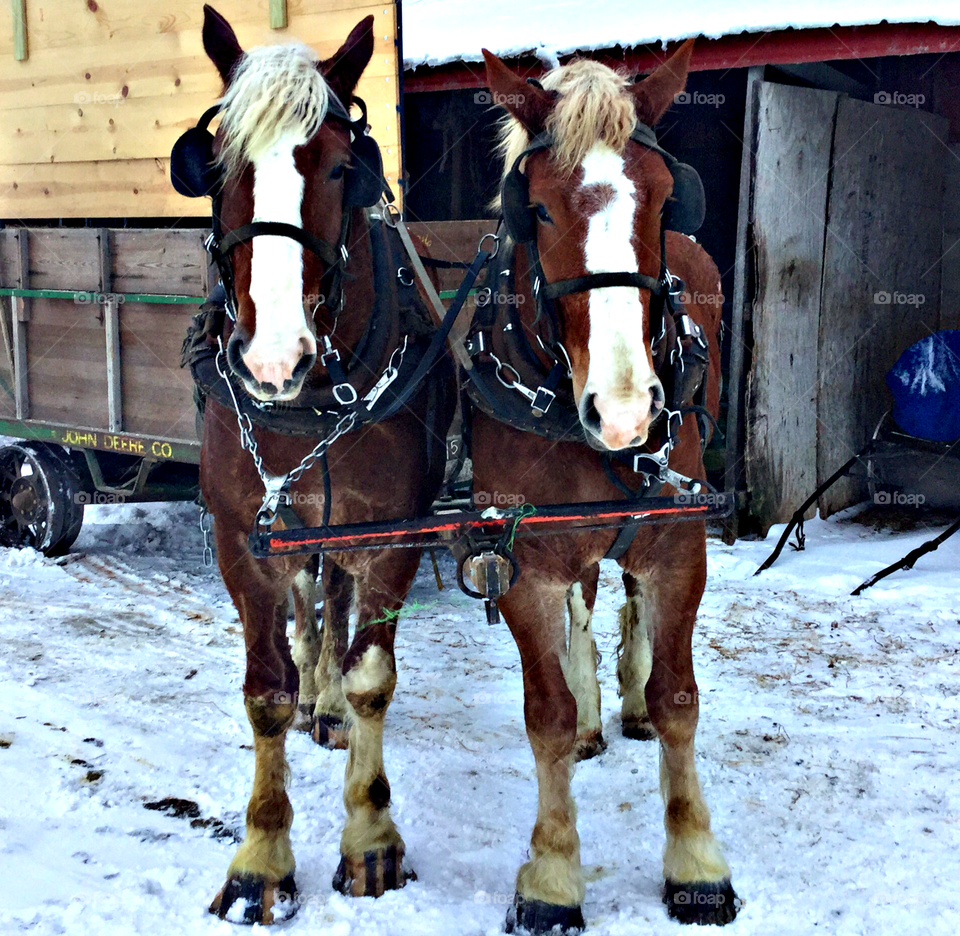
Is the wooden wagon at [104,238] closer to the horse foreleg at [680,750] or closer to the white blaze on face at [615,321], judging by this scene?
the white blaze on face at [615,321]

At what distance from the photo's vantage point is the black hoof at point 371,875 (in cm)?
261

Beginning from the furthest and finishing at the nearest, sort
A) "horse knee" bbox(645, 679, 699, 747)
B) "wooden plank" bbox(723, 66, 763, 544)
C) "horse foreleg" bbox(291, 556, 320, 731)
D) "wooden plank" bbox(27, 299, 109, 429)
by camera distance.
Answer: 1. "wooden plank" bbox(723, 66, 763, 544)
2. "wooden plank" bbox(27, 299, 109, 429)
3. "horse foreleg" bbox(291, 556, 320, 731)
4. "horse knee" bbox(645, 679, 699, 747)

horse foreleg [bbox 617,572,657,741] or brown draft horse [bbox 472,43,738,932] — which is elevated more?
brown draft horse [bbox 472,43,738,932]

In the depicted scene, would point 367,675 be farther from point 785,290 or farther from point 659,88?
point 785,290

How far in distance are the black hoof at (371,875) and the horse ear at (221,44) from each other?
209 centimetres

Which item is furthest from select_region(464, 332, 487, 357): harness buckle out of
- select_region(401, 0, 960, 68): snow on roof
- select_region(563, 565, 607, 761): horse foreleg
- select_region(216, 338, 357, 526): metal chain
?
select_region(401, 0, 960, 68): snow on roof

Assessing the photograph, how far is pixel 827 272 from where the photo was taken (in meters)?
6.40

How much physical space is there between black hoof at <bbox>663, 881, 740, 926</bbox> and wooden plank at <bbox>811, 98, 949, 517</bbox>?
455cm

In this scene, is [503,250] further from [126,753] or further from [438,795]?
[126,753]

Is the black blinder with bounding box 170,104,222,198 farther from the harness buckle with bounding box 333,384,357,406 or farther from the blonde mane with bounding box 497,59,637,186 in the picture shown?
the blonde mane with bounding box 497,59,637,186

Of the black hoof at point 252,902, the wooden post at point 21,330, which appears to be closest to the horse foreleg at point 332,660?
the black hoof at point 252,902

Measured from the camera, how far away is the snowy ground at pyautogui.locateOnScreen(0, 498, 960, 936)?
2.53 metres

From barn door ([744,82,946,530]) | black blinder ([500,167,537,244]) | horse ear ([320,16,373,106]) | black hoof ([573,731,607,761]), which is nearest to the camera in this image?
black blinder ([500,167,537,244])

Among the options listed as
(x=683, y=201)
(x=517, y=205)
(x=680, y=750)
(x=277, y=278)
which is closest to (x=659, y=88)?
(x=683, y=201)
